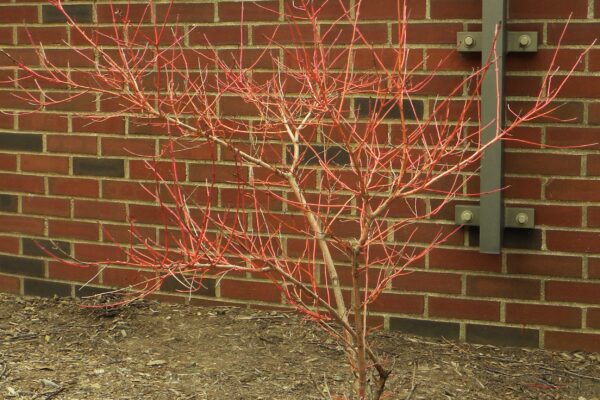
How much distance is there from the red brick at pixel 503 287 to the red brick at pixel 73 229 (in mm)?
1906

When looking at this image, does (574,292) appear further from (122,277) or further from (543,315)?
(122,277)

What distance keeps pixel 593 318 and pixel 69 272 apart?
2.57 meters

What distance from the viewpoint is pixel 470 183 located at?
408 cm

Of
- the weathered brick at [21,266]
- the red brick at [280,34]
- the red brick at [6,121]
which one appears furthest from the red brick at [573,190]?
the red brick at [6,121]

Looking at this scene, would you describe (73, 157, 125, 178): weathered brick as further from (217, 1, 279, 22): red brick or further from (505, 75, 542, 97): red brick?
(505, 75, 542, 97): red brick

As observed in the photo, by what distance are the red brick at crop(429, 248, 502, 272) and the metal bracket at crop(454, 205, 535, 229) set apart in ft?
0.51

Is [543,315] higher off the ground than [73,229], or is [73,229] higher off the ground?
[73,229]

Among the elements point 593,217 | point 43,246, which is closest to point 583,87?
point 593,217

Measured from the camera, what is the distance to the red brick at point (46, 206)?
491 cm

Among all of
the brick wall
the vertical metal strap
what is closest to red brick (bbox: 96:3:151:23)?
the brick wall

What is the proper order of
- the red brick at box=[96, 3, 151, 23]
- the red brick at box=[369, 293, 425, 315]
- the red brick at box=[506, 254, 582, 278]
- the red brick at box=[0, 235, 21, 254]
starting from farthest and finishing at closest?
1. the red brick at box=[0, 235, 21, 254]
2. the red brick at box=[96, 3, 151, 23]
3. the red brick at box=[369, 293, 425, 315]
4. the red brick at box=[506, 254, 582, 278]

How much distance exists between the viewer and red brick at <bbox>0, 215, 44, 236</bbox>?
4996 mm

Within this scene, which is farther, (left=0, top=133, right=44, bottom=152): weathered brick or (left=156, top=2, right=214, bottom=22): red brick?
(left=0, top=133, right=44, bottom=152): weathered brick

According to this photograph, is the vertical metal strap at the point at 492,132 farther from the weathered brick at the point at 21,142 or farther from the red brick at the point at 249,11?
the weathered brick at the point at 21,142
